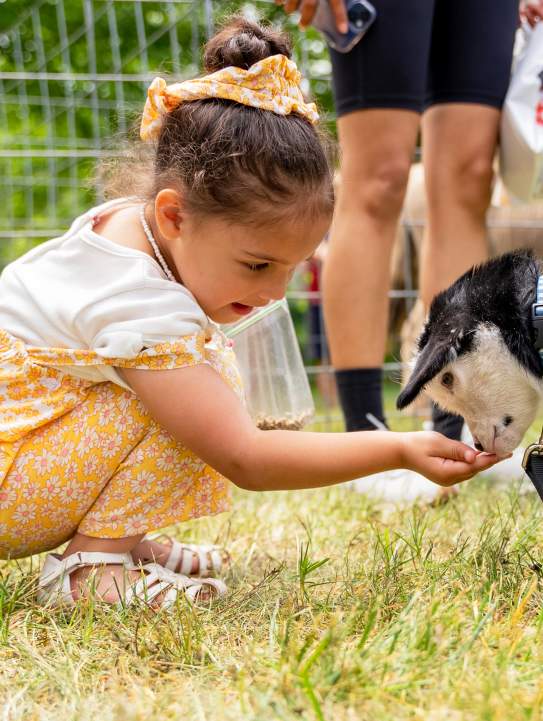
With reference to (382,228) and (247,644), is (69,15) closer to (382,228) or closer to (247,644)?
(382,228)

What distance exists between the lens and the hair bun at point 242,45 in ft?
4.48

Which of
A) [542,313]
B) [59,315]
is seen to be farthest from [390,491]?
[59,315]

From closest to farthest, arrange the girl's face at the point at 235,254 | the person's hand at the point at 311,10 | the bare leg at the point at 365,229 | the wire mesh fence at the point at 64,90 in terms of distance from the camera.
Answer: the girl's face at the point at 235,254 → the person's hand at the point at 311,10 → the bare leg at the point at 365,229 → the wire mesh fence at the point at 64,90

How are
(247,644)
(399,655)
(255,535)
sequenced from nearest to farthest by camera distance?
(399,655) < (247,644) < (255,535)

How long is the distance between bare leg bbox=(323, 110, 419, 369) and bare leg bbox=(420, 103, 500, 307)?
11 centimetres

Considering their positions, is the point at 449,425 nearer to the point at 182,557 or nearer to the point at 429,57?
the point at 182,557

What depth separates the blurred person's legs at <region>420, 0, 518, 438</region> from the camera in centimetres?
211

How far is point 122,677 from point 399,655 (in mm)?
328

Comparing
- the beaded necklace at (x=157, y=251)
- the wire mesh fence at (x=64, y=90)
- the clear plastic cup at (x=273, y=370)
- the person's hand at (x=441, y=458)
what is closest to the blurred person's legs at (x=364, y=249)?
the clear plastic cup at (x=273, y=370)

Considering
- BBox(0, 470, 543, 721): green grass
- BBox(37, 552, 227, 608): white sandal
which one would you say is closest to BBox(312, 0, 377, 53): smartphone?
BBox(0, 470, 543, 721): green grass

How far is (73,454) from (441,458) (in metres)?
0.57

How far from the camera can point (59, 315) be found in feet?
4.43

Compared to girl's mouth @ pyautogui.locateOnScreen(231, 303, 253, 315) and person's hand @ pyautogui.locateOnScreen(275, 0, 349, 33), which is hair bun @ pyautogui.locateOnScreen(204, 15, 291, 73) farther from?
person's hand @ pyautogui.locateOnScreen(275, 0, 349, 33)

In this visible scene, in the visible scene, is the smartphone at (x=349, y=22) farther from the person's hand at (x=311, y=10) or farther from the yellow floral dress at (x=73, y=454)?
the yellow floral dress at (x=73, y=454)
